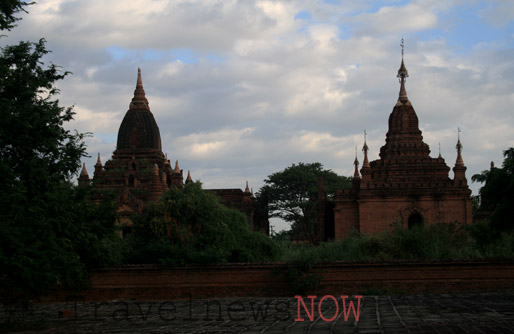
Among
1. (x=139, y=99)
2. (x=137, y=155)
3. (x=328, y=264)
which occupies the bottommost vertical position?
(x=328, y=264)

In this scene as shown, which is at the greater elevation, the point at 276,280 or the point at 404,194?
the point at 404,194

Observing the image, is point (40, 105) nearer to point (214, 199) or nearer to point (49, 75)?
point (49, 75)

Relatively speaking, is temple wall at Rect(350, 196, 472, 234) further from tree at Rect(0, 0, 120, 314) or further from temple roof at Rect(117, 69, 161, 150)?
tree at Rect(0, 0, 120, 314)

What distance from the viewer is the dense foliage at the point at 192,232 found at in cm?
2503

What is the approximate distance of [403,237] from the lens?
26.2m

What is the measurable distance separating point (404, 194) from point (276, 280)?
1141 inches

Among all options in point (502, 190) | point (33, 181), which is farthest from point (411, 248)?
point (33, 181)

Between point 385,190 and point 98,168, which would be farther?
point 98,168

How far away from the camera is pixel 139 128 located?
66.1m

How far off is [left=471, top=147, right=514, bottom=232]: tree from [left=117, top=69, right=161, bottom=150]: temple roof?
159 feet

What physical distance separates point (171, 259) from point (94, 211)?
3433mm

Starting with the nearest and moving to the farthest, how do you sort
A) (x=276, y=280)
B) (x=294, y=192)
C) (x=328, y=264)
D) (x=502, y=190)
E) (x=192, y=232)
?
1. (x=502, y=190)
2. (x=328, y=264)
3. (x=276, y=280)
4. (x=192, y=232)
5. (x=294, y=192)

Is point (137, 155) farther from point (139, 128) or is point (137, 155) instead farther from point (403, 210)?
point (403, 210)

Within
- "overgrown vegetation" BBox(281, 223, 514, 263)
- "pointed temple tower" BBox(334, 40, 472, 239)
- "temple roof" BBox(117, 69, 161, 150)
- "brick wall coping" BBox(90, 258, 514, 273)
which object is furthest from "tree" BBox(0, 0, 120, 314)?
"temple roof" BBox(117, 69, 161, 150)
